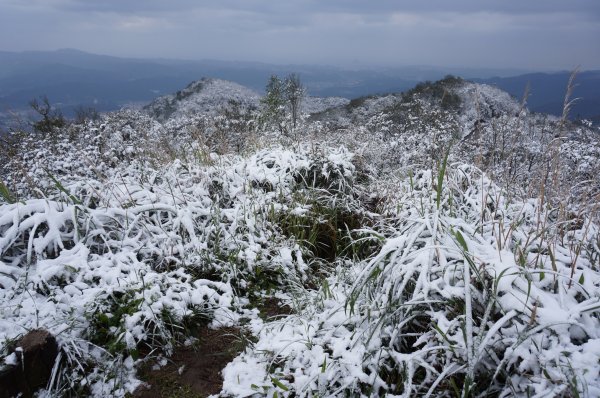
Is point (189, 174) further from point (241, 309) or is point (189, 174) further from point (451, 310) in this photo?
point (451, 310)

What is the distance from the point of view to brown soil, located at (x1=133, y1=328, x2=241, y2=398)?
2.44m

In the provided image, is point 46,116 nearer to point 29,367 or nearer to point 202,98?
point 29,367

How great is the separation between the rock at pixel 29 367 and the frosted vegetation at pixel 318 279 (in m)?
0.06

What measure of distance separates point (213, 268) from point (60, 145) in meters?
5.62

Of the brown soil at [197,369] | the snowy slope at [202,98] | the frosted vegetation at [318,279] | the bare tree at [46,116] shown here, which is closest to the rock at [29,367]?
the frosted vegetation at [318,279]

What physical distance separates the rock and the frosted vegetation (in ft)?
0.20

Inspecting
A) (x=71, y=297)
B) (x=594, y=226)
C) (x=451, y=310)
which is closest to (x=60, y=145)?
(x=71, y=297)

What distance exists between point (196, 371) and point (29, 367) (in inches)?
40.6

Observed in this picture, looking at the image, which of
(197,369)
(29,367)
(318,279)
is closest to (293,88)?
(318,279)

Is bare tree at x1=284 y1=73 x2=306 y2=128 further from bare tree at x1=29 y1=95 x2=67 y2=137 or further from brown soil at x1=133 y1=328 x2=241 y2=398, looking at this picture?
brown soil at x1=133 y1=328 x2=241 y2=398

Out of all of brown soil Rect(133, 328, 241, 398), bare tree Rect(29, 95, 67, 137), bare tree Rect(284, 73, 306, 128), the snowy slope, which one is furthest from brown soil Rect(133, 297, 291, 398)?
the snowy slope

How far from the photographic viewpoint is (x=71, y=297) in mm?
2803

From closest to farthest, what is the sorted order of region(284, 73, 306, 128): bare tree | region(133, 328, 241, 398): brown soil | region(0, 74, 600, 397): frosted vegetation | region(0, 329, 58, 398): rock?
region(0, 74, 600, 397): frosted vegetation, region(0, 329, 58, 398): rock, region(133, 328, 241, 398): brown soil, region(284, 73, 306, 128): bare tree

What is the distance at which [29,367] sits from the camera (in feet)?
7.27
